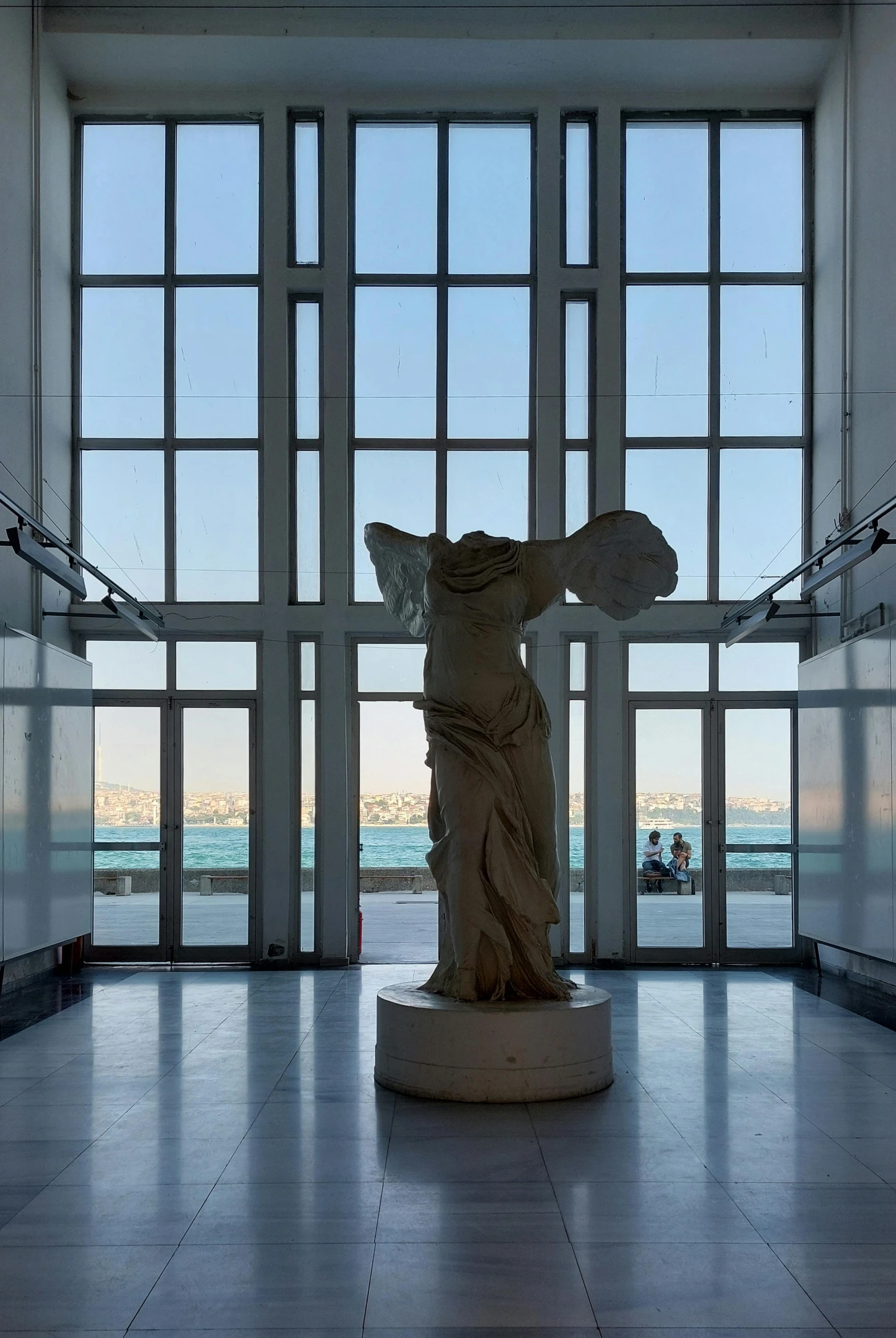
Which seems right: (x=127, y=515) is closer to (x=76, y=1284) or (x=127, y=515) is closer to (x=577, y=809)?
(x=577, y=809)

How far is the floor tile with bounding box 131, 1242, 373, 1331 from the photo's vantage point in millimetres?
3350

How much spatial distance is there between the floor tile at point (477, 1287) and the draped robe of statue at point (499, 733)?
2191mm

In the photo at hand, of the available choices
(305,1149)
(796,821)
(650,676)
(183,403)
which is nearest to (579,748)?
(650,676)

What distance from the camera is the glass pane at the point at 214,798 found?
11.5 meters

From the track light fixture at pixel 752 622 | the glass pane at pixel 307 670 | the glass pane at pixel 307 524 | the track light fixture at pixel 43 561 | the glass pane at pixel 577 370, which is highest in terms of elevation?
the glass pane at pixel 577 370

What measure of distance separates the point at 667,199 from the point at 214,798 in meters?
7.21

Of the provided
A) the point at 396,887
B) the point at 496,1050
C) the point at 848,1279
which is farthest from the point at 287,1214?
the point at 396,887

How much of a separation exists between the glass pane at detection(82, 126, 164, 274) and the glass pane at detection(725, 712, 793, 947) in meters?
7.20

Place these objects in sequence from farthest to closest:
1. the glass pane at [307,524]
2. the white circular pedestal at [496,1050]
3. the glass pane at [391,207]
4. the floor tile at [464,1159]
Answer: the glass pane at [391,207] → the glass pane at [307,524] → the white circular pedestal at [496,1050] → the floor tile at [464,1159]

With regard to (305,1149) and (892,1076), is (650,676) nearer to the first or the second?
(892,1076)

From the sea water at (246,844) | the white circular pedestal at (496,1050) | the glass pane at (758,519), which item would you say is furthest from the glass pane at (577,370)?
the white circular pedestal at (496,1050)

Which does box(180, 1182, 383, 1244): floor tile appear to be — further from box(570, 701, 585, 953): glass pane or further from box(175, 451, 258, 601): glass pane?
box(175, 451, 258, 601): glass pane

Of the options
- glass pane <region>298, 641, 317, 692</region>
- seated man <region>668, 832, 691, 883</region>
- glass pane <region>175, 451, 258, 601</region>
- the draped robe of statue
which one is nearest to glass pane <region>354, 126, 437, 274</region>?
glass pane <region>175, 451, 258, 601</region>

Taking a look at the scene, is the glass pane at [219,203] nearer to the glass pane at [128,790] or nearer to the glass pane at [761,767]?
the glass pane at [128,790]
